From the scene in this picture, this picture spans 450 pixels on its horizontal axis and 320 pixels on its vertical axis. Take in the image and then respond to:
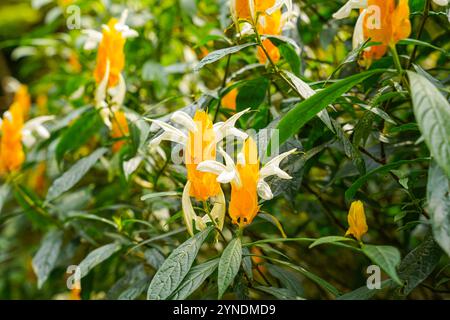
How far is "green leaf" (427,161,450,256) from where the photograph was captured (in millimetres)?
634

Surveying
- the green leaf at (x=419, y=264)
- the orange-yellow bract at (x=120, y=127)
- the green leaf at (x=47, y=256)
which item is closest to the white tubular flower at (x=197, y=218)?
the green leaf at (x=419, y=264)

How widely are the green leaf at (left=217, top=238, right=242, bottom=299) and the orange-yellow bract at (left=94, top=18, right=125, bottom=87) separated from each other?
541mm

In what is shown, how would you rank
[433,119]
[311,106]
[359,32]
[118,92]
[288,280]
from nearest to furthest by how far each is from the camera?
[433,119], [311,106], [359,32], [288,280], [118,92]

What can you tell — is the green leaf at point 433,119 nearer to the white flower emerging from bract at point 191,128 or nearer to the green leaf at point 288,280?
the white flower emerging from bract at point 191,128

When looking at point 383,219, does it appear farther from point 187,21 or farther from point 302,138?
point 187,21

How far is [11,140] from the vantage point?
4.24ft

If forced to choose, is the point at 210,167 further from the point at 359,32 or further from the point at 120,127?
the point at 120,127

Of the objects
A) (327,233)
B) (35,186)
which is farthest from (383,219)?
(35,186)

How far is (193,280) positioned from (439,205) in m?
0.36

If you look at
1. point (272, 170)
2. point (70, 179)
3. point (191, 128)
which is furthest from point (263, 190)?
point (70, 179)

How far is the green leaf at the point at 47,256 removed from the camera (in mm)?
1347

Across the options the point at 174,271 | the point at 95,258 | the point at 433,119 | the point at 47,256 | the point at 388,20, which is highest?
the point at 388,20

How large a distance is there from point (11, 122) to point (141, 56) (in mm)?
539

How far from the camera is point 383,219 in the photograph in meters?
1.60
